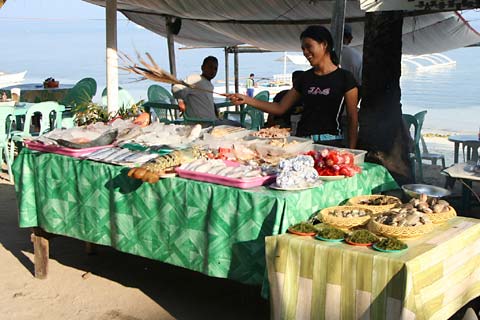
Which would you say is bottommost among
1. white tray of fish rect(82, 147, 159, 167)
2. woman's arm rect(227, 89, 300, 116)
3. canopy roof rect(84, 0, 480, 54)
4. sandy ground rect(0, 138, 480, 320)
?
sandy ground rect(0, 138, 480, 320)

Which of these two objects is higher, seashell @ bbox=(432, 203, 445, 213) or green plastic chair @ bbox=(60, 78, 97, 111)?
green plastic chair @ bbox=(60, 78, 97, 111)

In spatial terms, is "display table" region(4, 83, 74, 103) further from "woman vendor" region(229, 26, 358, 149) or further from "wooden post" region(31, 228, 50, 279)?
"woman vendor" region(229, 26, 358, 149)

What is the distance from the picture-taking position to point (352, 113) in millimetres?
3863

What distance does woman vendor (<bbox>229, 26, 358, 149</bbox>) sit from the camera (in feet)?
12.2

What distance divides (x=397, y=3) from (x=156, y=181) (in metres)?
2.38

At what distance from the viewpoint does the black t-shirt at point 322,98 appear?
3809mm

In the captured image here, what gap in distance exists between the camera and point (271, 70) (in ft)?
122

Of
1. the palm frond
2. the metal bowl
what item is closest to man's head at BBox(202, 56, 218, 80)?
the palm frond

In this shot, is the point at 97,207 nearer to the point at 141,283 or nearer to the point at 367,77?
the point at 141,283

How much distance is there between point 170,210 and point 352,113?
129 cm

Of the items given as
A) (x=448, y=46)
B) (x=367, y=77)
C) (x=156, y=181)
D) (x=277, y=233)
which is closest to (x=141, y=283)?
(x=156, y=181)

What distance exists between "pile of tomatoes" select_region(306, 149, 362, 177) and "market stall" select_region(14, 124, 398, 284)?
0.20 feet

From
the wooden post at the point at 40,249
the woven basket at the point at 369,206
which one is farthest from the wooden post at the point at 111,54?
the woven basket at the point at 369,206

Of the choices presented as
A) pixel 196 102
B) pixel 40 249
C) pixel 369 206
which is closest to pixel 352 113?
pixel 369 206
